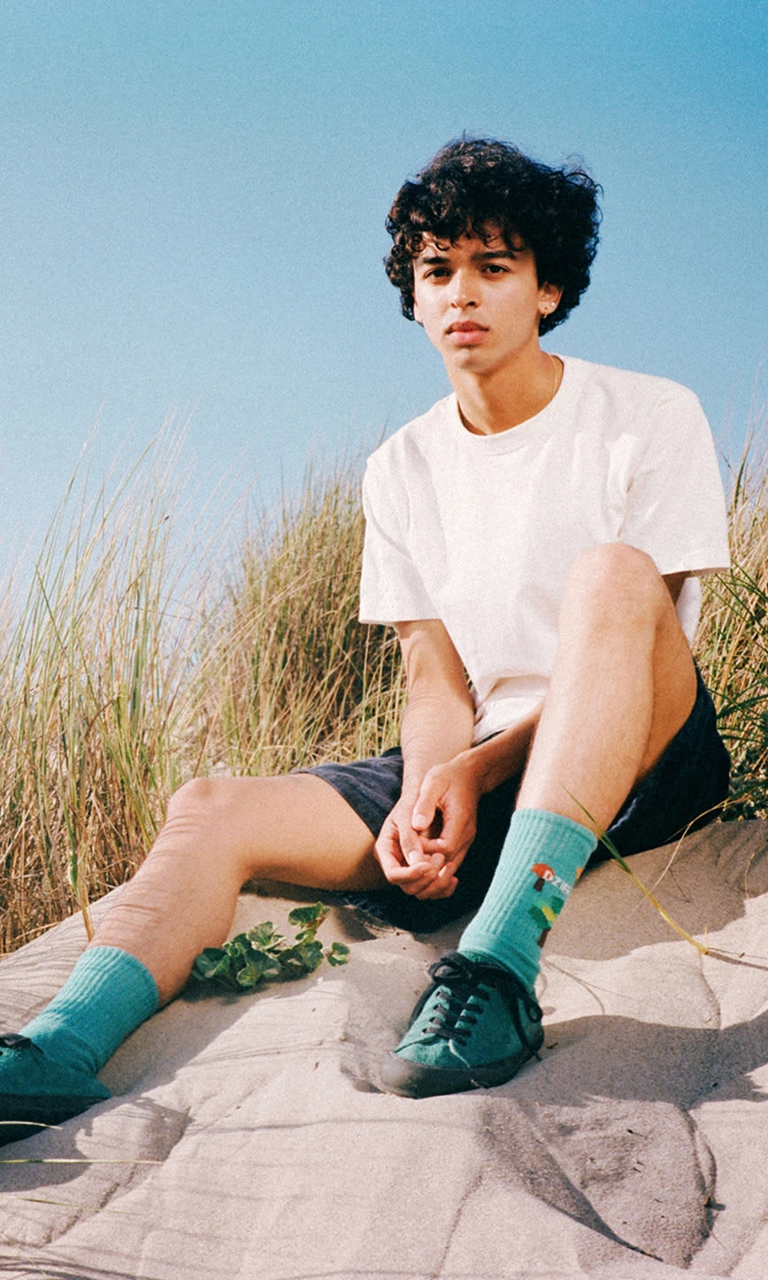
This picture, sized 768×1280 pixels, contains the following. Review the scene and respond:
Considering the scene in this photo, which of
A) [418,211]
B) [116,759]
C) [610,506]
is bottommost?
[116,759]

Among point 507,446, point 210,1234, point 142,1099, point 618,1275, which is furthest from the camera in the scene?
point 507,446

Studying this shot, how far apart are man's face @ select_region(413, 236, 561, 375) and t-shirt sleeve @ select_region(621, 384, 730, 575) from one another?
1.08ft

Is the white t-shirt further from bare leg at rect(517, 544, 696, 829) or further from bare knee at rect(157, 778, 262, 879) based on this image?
bare knee at rect(157, 778, 262, 879)

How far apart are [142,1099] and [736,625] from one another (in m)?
2.12

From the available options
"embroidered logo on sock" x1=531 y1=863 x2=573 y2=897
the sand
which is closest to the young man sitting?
"embroidered logo on sock" x1=531 y1=863 x2=573 y2=897

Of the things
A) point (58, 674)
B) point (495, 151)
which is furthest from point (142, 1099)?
point (495, 151)

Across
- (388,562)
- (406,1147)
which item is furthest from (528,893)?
(388,562)

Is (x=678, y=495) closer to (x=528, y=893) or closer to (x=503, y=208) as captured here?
(x=503, y=208)

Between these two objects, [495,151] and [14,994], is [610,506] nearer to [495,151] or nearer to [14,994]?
[495,151]

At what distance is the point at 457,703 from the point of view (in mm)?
2307

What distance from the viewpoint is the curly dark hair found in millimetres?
2252

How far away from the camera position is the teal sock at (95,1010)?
65.8 inches

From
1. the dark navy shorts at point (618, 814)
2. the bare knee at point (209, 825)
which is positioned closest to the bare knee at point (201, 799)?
the bare knee at point (209, 825)

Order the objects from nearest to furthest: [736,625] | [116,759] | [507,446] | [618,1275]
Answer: [618,1275] < [507,446] < [116,759] < [736,625]
